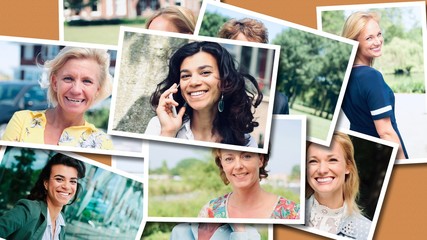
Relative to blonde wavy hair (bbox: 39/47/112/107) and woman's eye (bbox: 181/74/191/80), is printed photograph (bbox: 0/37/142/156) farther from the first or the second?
woman's eye (bbox: 181/74/191/80)

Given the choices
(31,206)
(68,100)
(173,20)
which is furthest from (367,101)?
(31,206)

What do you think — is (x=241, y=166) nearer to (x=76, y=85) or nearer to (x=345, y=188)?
(x=345, y=188)

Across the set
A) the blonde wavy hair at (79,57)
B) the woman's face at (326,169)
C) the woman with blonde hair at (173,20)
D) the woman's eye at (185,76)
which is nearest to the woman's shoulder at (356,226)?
the woman's face at (326,169)

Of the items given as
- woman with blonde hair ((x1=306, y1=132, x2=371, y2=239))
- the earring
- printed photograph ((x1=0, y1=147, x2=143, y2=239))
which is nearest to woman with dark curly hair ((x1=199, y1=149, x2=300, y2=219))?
woman with blonde hair ((x1=306, y1=132, x2=371, y2=239))

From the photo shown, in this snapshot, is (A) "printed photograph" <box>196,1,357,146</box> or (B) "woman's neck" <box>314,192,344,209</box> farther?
(B) "woman's neck" <box>314,192,344,209</box>

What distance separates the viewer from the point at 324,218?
3.99m

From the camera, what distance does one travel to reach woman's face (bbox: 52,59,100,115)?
3.94m

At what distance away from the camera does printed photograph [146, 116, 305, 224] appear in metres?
3.90

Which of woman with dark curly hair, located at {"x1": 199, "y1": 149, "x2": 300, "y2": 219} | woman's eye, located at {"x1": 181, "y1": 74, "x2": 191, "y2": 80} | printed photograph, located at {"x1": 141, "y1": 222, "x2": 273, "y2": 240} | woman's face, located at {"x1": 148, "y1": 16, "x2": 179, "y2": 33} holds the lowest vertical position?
printed photograph, located at {"x1": 141, "y1": 222, "x2": 273, "y2": 240}

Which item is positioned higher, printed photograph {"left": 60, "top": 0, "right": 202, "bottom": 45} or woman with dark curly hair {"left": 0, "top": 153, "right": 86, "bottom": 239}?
printed photograph {"left": 60, "top": 0, "right": 202, "bottom": 45}

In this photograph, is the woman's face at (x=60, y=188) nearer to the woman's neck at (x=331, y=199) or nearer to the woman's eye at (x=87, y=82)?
the woman's eye at (x=87, y=82)

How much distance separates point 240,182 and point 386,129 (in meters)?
0.65

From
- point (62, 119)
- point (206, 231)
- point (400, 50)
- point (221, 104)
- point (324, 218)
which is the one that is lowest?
point (206, 231)

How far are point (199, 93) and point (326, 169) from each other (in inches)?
24.6
